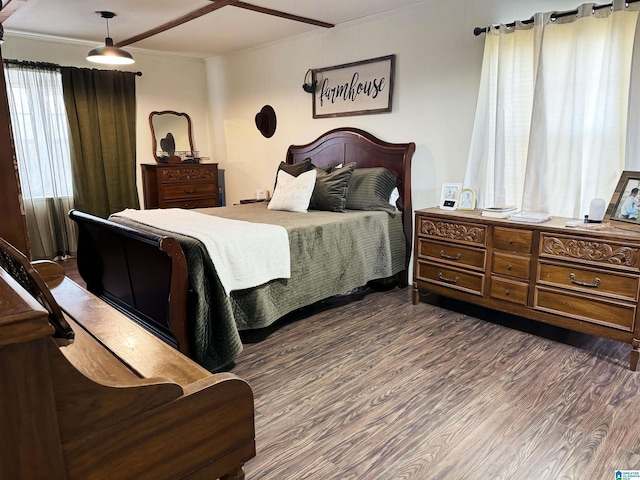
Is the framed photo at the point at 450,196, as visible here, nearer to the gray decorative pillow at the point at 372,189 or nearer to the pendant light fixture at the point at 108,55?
the gray decorative pillow at the point at 372,189

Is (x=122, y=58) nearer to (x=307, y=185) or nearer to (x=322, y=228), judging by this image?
(x=307, y=185)

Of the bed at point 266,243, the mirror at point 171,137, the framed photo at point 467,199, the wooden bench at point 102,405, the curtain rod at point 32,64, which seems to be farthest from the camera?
the mirror at point 171,137

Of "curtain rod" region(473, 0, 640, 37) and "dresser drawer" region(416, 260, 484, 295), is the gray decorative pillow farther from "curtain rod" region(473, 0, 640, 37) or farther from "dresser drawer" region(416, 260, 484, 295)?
"curtain rod" region(473, 0, 640, 37)

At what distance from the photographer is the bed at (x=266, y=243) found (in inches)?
91.5

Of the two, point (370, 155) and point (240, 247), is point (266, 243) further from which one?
point (370, 155)

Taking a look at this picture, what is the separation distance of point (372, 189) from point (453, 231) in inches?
34.0

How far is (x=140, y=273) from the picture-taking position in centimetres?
255

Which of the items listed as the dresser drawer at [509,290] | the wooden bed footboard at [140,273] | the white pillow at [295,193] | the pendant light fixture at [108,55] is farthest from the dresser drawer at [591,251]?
the pendant light fixture at [108,55]

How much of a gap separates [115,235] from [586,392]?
2.77m

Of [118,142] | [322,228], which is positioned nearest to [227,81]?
[118,142]

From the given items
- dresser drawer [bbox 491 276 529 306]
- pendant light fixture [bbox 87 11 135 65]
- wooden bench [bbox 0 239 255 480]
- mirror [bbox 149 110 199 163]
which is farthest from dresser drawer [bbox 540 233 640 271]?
mirror [bbox 149 110 199 163]

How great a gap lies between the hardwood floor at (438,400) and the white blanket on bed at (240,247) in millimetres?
482

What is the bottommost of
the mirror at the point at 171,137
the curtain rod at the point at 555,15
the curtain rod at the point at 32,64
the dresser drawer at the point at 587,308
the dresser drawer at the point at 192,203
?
the dresser drawer at the point at 587,308

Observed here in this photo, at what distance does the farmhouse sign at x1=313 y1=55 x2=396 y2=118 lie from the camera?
12.7 ft
